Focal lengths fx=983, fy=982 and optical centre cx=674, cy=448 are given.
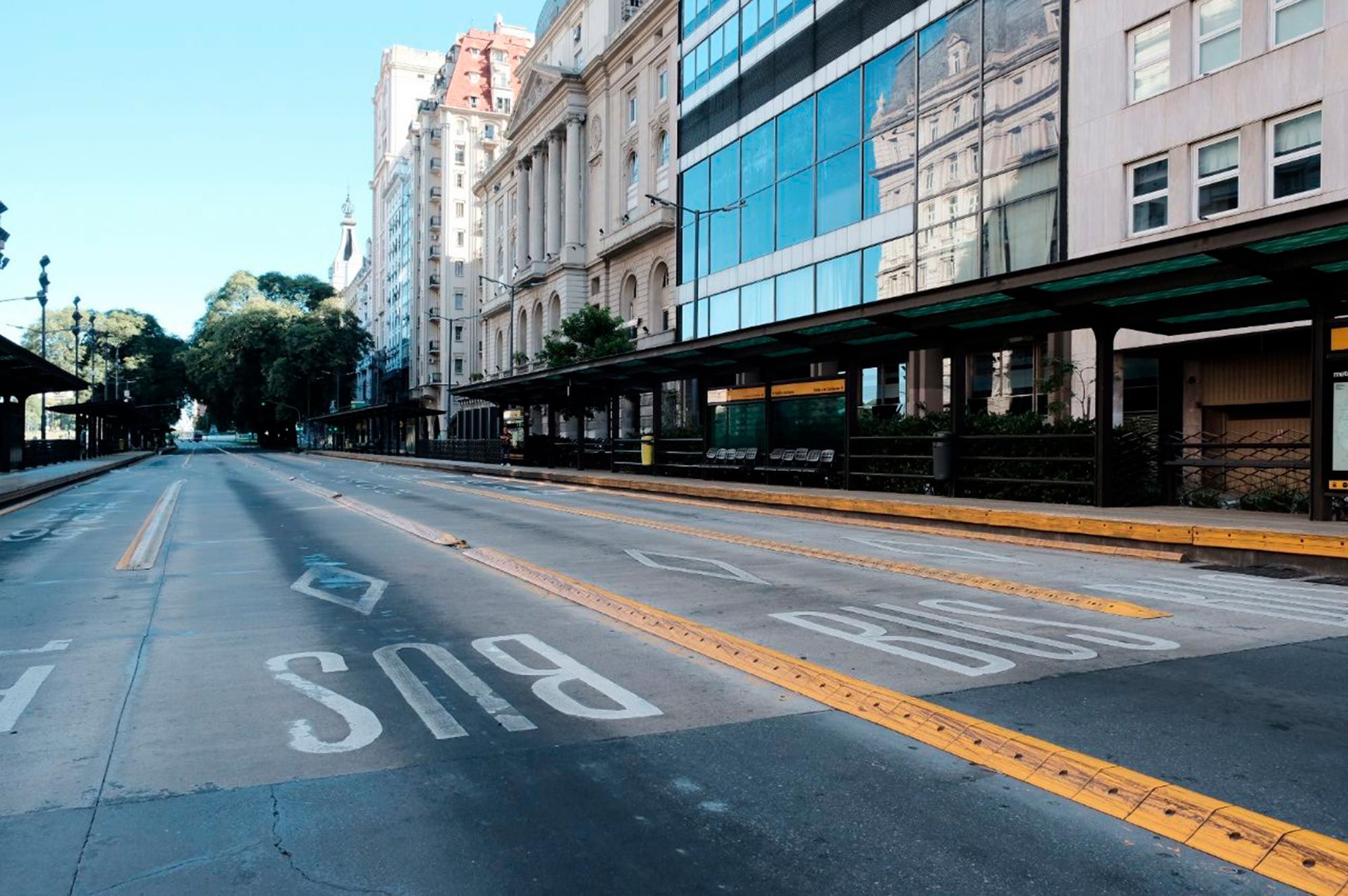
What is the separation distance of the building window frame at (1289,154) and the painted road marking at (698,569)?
16563 mm

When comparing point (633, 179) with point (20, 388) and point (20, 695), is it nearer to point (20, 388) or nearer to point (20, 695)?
point (20, 388)

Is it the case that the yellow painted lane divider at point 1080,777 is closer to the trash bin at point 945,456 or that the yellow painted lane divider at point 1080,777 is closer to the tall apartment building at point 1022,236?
the tall apartment building at point 1022,236

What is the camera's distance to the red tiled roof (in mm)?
97375

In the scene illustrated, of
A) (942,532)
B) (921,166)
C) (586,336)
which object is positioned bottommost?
(942,532)

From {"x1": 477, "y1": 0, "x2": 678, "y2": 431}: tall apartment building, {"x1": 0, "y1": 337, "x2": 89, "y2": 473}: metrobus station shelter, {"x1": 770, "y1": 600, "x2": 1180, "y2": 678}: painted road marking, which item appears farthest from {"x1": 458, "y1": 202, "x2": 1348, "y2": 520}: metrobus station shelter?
{"x1": 477, "y1": 0, "x2": 678, "y2": 431}: tall apartment building

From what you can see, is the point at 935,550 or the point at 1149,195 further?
the point at 1149,195

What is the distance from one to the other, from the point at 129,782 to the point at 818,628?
4676 millimetres

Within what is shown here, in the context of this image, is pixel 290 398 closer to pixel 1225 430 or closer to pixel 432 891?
pixel 1225 430

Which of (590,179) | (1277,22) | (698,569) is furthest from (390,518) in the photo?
(590,179)

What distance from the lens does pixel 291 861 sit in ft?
11.5

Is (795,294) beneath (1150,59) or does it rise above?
beneath

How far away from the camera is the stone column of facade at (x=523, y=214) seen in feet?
229

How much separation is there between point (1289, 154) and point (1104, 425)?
9.10 m

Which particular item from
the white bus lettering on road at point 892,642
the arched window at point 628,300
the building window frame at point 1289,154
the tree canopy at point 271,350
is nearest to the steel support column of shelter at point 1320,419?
the building window frame at point 1289,154
